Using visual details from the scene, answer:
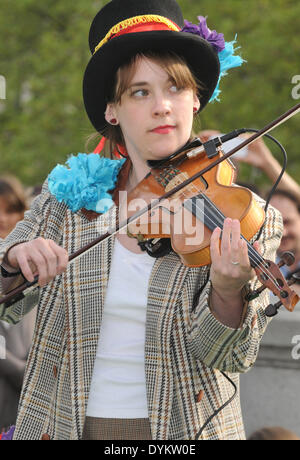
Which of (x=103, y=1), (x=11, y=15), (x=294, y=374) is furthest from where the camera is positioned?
(x=11, y=15)

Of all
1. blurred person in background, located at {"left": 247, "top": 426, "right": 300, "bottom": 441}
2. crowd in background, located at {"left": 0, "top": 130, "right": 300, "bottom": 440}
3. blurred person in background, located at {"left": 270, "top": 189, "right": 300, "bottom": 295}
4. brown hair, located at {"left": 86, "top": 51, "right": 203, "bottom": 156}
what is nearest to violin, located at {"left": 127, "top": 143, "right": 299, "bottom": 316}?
brown hair, located at {"left": 86, "top": 51, "right": 203, "bottom": 156}

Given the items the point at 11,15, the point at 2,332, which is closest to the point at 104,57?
the point at 2,332

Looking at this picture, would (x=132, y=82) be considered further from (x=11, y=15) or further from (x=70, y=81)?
A: (x=11, y=15)

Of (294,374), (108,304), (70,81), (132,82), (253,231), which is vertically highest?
(70,81)

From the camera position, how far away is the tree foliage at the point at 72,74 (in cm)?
911

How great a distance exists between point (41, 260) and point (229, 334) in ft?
1.76

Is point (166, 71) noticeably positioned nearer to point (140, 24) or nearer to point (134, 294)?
point (140, 24)

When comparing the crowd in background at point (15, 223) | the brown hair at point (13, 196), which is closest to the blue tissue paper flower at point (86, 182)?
the crowd in background at point (15, 223)

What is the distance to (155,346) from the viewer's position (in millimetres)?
2088

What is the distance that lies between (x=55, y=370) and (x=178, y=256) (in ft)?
1.61

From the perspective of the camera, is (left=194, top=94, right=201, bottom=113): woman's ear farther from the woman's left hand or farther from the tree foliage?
the tree foliage

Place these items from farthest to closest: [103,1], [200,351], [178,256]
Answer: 1. [103,1]
2. [178,256]
3. [200,351]

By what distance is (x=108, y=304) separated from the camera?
2.18m

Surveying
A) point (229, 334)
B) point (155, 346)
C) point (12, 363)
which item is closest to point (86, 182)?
point (155, 346)
